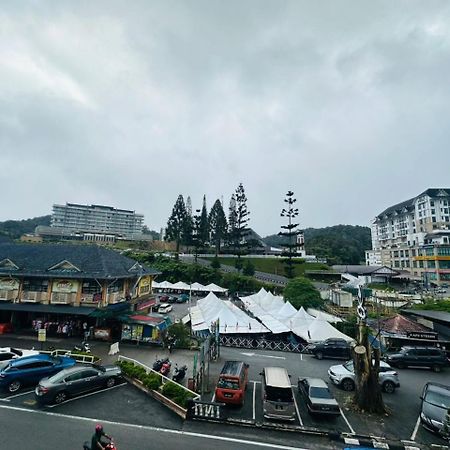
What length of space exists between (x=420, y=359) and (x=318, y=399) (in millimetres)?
11650

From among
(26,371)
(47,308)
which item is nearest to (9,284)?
(47,308)

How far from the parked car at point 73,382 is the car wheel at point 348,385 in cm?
1111

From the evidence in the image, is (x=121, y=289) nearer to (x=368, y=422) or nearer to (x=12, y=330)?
(x=12, y=330)

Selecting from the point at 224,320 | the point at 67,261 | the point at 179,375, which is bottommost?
the point at 179,375

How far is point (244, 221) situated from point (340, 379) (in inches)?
2053

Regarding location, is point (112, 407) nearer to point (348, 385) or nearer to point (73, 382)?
point (73, 382)

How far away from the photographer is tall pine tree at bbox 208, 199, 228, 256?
72375 millimetres

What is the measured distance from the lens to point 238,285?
49.1 m

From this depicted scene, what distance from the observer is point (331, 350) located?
1975cm

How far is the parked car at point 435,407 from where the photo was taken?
9859 millimetres

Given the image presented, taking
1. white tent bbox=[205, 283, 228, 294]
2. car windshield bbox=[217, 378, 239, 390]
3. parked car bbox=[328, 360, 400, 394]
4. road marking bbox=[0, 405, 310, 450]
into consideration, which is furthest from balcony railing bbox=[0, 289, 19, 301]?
white tent bbox=[205, 283, 228, 294]

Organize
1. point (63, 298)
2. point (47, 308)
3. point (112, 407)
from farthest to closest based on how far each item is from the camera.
Result: point (63, 298) → point (47, 308) → point (112, 407)

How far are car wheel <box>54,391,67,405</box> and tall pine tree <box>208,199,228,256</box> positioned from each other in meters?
60.2

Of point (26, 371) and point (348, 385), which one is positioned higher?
point (26, 371)
